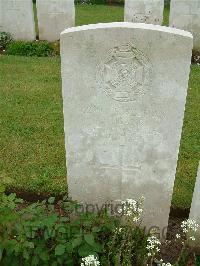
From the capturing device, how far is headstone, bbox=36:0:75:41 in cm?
940

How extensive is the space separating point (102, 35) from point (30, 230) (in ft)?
4.89

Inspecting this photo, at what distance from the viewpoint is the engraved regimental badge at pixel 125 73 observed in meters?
2.96

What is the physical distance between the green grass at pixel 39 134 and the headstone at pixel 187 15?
1.45 m

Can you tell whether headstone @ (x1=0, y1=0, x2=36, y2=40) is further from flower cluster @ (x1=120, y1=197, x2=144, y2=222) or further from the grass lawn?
flower cluster @ (x1=120, y1=197, x2=144, y2=222)

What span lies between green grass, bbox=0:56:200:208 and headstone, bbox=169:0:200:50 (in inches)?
57.1

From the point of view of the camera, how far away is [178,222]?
4.02 m

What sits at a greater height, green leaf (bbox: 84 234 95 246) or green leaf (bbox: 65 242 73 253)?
green leaf (bbox: 84 234 95 246)

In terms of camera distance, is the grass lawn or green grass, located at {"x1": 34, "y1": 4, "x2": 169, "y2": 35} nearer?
the grass lawn

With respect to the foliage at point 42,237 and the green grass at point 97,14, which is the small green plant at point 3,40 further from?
the foliage at point 42,237

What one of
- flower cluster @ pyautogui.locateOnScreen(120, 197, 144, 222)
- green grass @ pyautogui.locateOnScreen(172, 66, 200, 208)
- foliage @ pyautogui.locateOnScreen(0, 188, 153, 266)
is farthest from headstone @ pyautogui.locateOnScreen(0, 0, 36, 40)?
flower cluster @ pyautogui.locateOnScreen(120, 197, 144, 222)

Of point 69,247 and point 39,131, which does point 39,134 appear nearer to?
point 39,131

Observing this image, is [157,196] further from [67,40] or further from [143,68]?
[67,40]

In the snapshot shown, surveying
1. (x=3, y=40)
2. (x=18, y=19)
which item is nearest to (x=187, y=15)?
(x=18, y=19)

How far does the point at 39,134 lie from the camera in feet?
18.0
